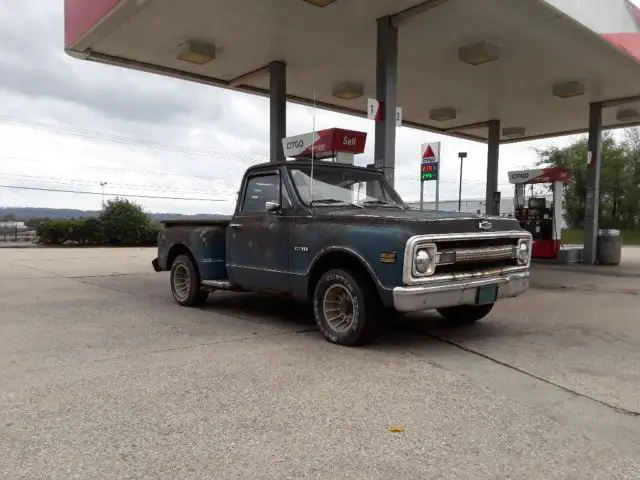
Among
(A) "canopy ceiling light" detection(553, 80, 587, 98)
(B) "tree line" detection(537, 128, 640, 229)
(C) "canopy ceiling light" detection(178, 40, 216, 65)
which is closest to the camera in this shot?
(C) "canopy ceiling light" detection(178, 40, 216, 65)

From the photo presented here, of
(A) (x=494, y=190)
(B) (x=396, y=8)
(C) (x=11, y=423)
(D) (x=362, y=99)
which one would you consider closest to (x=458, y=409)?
(C) (x=11, y=423)

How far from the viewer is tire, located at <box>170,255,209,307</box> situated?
7754 millimetres

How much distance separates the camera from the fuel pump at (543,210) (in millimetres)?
17031

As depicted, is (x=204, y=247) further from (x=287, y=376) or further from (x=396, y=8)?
(x=396, y=8)

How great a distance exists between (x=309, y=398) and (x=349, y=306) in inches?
67.3

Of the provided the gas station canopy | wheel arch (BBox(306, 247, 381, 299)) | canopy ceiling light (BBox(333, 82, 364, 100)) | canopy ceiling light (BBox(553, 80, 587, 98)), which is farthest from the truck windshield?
canopy ceiling light (BBox(553, 80, 587, 98))

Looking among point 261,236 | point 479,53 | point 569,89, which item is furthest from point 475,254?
point 569,89

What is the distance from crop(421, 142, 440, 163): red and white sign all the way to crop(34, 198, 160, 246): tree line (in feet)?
77.2

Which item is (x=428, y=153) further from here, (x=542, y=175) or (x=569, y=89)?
(x=542, y=175)

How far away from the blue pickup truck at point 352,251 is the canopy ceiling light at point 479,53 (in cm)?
591

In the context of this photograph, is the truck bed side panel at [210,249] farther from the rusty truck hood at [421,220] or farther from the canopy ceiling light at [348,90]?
the canopy ceiling light at [348,90]

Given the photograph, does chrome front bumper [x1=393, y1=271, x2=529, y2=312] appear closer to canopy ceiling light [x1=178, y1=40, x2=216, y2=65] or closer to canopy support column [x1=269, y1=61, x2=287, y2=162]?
canopy support column [x1=269, y1=61, x2=287, y2=162]

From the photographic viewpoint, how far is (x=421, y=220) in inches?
196

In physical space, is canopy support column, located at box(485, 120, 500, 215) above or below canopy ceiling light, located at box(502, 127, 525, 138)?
below
